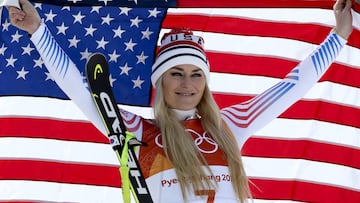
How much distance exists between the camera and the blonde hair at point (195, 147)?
152 inches

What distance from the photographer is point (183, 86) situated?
4004mm

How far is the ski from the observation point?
3.85 metres

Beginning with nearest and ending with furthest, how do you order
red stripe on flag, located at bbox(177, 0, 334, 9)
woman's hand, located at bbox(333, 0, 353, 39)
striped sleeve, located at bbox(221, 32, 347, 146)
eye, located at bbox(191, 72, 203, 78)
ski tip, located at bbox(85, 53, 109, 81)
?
ski tip, located at bbox(85, 53, 109, 81), eye, located at bbox(191, 72, 203, 78), striped sleeve, located at bbox(221, 32, 347, 146), woman's hand, located at bbox(333, 0, 353, 39), red stripe on flag, located at bbox(177, 0, 334, 9)

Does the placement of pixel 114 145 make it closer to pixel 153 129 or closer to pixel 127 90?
pixel 153 129

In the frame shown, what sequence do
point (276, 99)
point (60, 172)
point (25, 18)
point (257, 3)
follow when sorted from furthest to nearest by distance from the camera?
point (257, 3)
point (60, 172)
point (276, 99)
point (25, 18)

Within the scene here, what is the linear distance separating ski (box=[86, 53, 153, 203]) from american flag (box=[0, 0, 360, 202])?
96cm

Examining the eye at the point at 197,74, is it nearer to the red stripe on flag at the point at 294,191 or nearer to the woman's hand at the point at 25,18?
the woman's hand at the point at 25,18

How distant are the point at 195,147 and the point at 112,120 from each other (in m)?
0.37

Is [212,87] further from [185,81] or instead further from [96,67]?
[96,67]

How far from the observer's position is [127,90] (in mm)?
5000

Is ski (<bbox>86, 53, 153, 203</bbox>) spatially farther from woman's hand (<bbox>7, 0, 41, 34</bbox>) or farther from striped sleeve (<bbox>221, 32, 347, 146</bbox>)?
striped sleeve (<bbox>221, 32, 347, 146</bbox>)

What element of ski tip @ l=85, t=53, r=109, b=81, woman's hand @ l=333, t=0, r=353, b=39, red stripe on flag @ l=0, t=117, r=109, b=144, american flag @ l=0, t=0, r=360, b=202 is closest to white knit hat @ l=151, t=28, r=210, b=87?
ski tip @ l=85, t=53, r=109, b=81

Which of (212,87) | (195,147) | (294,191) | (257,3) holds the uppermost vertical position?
(257,3)

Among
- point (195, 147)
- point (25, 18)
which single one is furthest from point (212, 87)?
point (25, 18)
